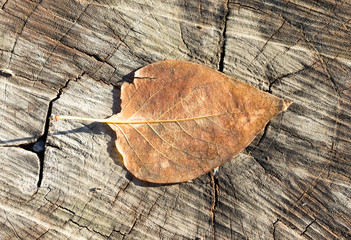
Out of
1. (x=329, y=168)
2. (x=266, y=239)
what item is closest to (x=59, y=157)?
(x=266, y=239)

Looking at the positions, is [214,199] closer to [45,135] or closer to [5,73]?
[45,135]

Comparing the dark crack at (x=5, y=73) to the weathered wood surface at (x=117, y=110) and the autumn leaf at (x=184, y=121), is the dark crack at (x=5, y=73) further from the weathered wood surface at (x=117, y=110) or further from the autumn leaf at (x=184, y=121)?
the autumn leaf at (x=184, y=121)

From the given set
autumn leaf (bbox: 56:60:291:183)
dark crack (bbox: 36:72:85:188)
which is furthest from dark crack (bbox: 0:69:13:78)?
autumn leaf (bbox: 56:60:291:183)

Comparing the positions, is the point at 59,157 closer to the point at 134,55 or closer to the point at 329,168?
the point at 134,55

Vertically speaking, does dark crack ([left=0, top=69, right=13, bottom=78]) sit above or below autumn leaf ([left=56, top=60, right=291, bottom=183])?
below

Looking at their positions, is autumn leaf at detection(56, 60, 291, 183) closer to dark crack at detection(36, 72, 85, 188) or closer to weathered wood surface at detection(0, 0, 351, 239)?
weathered wood surface at detection(0, 0, 351, 239)
